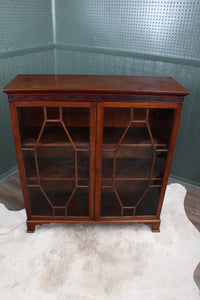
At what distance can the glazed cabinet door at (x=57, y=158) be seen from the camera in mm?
1575

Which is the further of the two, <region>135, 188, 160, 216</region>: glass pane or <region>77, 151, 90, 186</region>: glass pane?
<region>135, 188, 160, 216</region>: glass pane

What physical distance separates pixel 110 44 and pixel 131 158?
1.27m

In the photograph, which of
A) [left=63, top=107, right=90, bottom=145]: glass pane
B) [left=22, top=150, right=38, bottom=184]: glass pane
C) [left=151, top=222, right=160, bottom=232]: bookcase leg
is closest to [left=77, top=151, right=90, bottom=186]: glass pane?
[left=63, top=107, right=90, bottom=145]: glass pane

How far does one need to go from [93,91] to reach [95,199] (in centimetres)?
87

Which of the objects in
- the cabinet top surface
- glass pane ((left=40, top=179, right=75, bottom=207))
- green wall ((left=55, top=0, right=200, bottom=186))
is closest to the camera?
the cabinet top surface

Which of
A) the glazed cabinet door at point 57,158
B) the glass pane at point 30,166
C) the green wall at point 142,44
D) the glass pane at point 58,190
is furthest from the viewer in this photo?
the green wall at point 142,44

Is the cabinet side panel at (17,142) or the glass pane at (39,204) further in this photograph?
the glass pane at (39,204)

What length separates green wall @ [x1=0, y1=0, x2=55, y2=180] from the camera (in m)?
2.16

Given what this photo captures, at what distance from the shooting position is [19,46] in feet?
7.56

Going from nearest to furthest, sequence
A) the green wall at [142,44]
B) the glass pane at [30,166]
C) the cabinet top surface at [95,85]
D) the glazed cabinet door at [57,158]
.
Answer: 1. the cabinet top surface at [95,85]
2. the glazed cabinet door at [57,158]
3. the glass pane at [30,166]
4. the green wall at [142,44]

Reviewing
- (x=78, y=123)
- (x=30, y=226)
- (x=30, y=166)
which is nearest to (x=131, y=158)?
(x=78, y=123)

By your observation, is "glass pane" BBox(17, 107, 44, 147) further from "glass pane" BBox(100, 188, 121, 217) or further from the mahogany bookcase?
"glass pane" BBox(100, 188, 121, 217)

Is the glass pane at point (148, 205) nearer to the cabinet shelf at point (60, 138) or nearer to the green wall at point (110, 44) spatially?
the cabinet shelf at point (60, 138)

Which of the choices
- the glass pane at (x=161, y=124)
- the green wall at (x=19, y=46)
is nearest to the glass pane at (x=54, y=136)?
the glass pane at (x=161, y=124)
